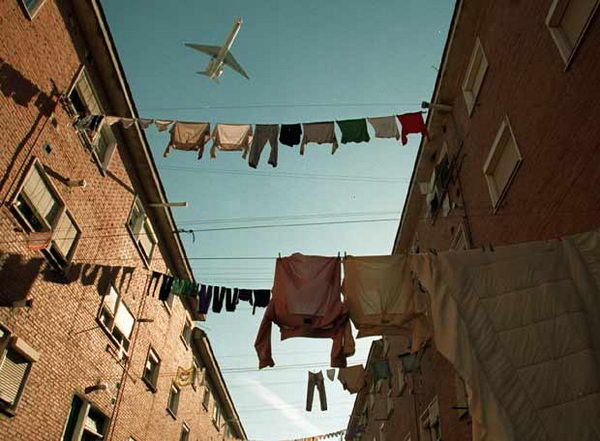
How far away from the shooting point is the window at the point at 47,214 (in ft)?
33.2

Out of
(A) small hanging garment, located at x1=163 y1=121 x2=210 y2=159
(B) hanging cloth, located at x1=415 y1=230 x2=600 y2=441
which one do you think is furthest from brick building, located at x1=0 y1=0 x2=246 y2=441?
(B) hanging cloth, located at x1=415 y1=230 x2=600 y2=441

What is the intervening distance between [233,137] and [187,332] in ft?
44.4

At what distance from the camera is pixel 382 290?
8375mm

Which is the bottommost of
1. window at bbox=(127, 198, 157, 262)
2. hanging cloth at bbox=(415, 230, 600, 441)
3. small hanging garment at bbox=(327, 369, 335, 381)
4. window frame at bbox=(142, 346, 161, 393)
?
hanging cloth at bbox=(415, 230, 600, 441)

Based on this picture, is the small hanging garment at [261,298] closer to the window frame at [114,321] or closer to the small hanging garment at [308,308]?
the small hanging garment at [308,308]

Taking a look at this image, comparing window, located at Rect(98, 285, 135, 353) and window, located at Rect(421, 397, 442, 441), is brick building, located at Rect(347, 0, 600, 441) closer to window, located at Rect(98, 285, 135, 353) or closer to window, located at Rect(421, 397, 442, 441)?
window, located at Rect(421, 397, 442, 441)

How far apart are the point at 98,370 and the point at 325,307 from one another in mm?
7598

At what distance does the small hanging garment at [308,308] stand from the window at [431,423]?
6.88 metres

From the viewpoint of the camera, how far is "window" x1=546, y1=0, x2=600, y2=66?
6.99 metres

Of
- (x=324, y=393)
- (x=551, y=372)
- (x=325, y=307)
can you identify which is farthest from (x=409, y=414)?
(x=551, y=372)

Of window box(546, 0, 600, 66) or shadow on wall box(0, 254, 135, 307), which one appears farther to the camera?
shadow on wall box(0, 254, 135, 307)

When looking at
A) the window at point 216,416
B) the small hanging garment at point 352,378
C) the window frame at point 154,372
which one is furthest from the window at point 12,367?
the window at point 216,416

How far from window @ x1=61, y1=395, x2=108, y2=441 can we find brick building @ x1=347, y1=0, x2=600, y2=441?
9246mm

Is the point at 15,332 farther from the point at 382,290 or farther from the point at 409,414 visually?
the point at 409,414
